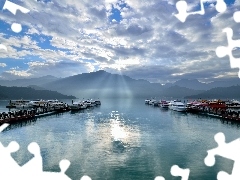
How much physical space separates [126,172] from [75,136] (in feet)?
60.9

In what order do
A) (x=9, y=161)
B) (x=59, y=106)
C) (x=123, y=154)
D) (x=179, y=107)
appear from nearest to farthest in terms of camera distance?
(x=9, y=161)
(x=123, y=154)
(x=179, y=107)
(x=59, y=106)

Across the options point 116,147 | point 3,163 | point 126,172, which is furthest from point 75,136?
point 3,163

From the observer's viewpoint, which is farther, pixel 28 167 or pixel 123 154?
pixel 123 154

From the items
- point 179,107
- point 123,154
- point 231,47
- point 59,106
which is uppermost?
point 231,47

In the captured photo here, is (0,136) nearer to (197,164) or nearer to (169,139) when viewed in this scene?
(169,139)

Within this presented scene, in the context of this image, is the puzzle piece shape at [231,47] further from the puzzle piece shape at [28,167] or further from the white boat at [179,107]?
the white boat at [179,107]

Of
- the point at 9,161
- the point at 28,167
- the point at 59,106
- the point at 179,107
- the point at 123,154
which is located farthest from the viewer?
the point at 59,106

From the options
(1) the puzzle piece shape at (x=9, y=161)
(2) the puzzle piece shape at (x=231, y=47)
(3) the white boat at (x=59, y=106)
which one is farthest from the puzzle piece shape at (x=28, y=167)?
(3) the white boat at (x=59, y=106)

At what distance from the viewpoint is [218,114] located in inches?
2586

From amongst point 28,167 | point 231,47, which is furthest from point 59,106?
point 231,47

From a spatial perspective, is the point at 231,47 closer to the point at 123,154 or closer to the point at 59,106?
the point at 123,154

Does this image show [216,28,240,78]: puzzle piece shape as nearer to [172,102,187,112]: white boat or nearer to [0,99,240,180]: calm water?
[0,99,240,180]: calm water

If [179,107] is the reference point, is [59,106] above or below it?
above

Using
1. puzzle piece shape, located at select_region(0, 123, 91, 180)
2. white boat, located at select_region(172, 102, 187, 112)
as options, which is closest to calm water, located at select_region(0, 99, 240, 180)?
puzzle piece shape, located at select_region(0, 123, 91, 180)
